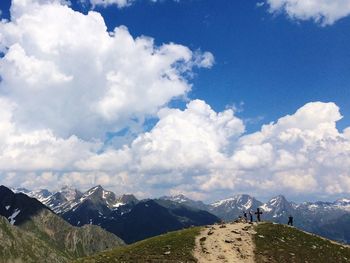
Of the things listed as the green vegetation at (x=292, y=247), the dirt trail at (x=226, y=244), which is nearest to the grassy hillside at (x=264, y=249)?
the green vegetation at (x=292, y=247)

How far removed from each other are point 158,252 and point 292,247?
29.2 metres

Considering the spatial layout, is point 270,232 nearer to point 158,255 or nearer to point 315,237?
point 315,237

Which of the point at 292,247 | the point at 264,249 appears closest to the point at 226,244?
the point at 264,249

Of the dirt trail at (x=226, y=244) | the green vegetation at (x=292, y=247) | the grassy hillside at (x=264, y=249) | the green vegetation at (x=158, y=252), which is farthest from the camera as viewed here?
the green vegetation at (x=292, y=247)

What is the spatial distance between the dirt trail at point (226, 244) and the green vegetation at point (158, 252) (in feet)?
7.22

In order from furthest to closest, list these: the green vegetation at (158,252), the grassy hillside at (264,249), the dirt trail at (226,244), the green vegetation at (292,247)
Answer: the green vegetation at (292,247), the grassy hillside at (264,249), the dirt trail at (226,244), the green vegetation at (158,252)

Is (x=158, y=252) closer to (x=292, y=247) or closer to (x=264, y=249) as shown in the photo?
(x=264, y=249)

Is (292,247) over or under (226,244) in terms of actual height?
under

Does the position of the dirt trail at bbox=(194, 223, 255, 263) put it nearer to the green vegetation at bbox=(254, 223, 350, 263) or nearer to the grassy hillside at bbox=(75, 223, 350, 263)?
the grassy hillside at bbox=(75, 223, 350, 263)

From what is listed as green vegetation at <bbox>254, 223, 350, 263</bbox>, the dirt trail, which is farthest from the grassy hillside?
the dirt trail

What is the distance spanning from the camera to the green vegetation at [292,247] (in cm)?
9269

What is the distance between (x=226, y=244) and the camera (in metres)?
96.7

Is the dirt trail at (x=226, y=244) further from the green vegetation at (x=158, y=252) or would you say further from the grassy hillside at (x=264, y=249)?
the green vegetation at (x=158, y=252)

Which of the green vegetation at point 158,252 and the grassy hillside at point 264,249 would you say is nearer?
the green vegetation at point 158,252
